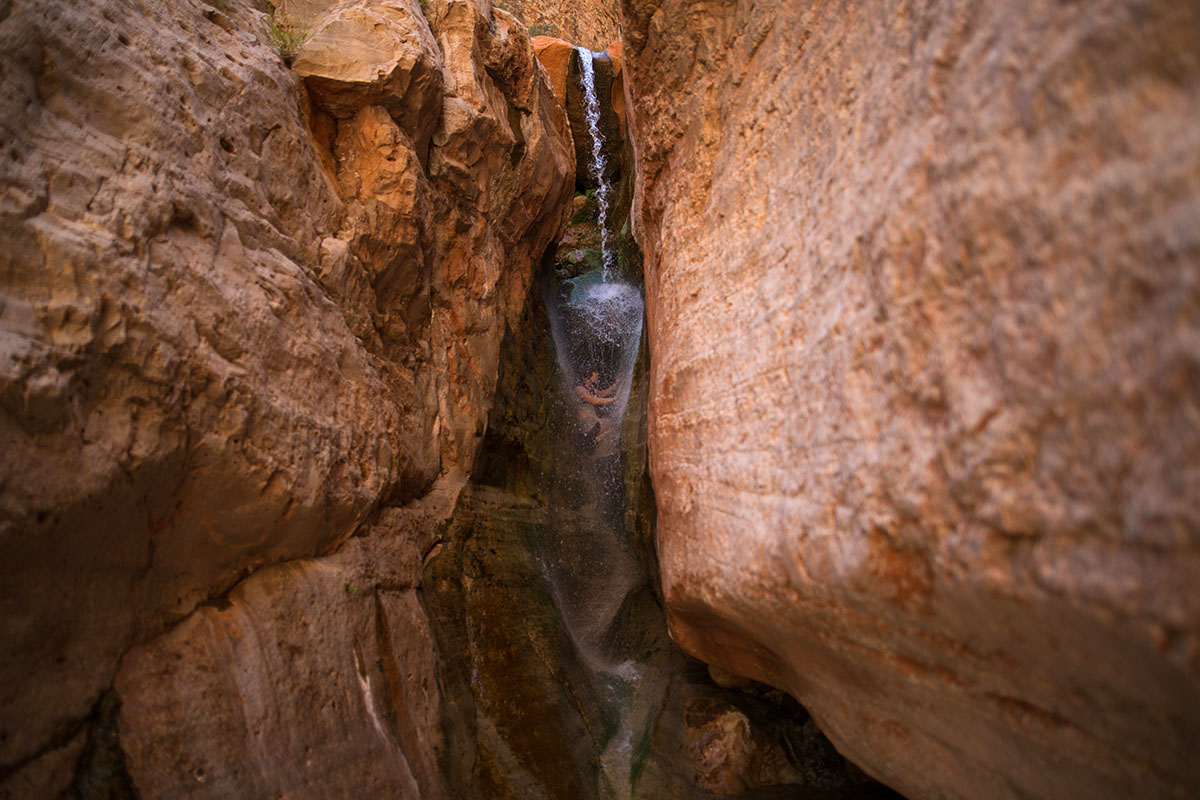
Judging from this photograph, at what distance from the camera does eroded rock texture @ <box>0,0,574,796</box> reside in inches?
87.4

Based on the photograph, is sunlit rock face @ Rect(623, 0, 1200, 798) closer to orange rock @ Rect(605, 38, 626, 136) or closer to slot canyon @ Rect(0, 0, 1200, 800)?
slot canyon @ Rect(0, 0, 1200, 800)

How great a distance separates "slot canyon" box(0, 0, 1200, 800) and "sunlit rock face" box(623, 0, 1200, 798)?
0.03ft

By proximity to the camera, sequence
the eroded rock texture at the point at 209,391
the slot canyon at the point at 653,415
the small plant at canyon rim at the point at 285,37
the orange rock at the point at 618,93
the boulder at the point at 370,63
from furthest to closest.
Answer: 1. the orange rock at the point at 618,93
2. the boulder at the point at 370,63
3. the small plant at canyon rim at the point at 285,37
4. the eroded rock texture at the point at 209,391
5. the slot canyon at the point at 653,415

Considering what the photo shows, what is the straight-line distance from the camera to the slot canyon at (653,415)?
123 centimetres

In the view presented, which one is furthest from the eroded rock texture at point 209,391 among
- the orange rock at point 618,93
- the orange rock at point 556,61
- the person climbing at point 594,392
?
the orange rock at point 618,93

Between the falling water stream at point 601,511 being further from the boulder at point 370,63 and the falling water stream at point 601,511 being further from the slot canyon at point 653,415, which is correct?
the boulder at point 370,63

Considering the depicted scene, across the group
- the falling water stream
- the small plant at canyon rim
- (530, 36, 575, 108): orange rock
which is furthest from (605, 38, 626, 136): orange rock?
the small plant at canyon rim

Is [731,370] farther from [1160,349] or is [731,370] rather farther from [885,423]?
[1160,349]

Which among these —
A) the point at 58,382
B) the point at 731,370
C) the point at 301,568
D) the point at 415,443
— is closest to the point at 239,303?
the point at 58,382

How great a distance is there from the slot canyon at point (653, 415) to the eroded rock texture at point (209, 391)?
17 millimetres

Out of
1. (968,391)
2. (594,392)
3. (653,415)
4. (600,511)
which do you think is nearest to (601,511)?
(600,511)

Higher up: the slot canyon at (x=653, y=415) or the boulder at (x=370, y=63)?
the boulder at (x=370, y=63)

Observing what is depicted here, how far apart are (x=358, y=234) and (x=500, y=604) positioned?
9.19 ft

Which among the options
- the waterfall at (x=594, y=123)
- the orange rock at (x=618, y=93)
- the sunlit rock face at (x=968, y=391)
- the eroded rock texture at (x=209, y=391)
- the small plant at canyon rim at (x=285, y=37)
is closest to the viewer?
the sunlit rock face at (x=968, y=391)
